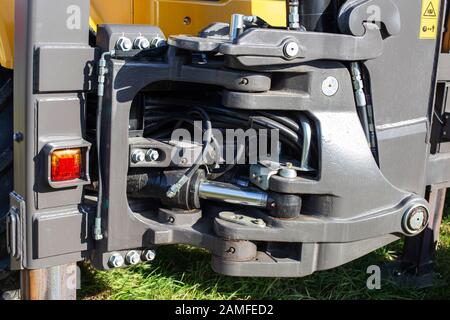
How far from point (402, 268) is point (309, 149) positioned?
1.55m

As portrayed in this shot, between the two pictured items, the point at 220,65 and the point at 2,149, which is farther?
the point at 2,149

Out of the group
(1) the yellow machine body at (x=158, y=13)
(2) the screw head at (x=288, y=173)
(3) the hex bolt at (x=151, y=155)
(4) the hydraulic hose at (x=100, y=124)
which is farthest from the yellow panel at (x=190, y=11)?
(2) the screw head at (x=288, y=173)

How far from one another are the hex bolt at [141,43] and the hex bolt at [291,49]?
495mm

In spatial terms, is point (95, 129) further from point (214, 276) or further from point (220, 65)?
point (214, 276)

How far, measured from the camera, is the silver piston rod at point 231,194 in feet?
7.75

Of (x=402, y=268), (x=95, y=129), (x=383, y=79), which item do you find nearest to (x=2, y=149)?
(x=95, y=129)

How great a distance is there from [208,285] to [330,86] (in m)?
1.44

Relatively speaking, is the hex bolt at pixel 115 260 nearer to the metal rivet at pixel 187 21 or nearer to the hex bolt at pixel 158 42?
the hex bolt at pixel 158 42

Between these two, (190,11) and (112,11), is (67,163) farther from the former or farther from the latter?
(190,11)

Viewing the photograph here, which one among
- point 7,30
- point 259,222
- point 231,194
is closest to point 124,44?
point 7,30

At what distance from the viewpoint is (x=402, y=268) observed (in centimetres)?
357

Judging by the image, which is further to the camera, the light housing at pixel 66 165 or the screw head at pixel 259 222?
the screw head at pixel 259 222

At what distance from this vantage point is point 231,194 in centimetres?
239

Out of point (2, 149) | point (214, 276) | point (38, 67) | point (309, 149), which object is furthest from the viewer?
point (214, 276)
